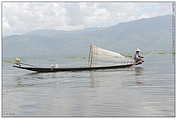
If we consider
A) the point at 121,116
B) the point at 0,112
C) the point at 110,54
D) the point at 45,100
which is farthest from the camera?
the point at 110,54

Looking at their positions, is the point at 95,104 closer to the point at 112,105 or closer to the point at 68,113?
the point at 112,105

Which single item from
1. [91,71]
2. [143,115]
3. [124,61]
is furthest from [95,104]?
[124,61]

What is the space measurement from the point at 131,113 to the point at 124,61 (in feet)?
112

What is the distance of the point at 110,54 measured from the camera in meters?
45.6

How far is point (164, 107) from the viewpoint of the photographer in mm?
15438

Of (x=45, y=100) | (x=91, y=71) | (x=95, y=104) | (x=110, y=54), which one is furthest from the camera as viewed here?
(x=110, y=54)

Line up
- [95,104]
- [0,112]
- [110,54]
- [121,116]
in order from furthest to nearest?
[110,54], [95,104], [0,112], [121,116]

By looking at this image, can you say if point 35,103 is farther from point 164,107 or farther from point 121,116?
point 164,107

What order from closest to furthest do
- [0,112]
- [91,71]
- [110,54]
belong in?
[0,112]
[91,71]
[110,54]

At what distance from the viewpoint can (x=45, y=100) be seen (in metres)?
18.9

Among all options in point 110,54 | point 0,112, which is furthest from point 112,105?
point 110,54

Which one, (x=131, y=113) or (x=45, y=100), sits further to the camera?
(x=45, y=100)

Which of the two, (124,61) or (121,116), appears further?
(124,61)

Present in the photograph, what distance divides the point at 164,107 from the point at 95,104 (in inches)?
137
